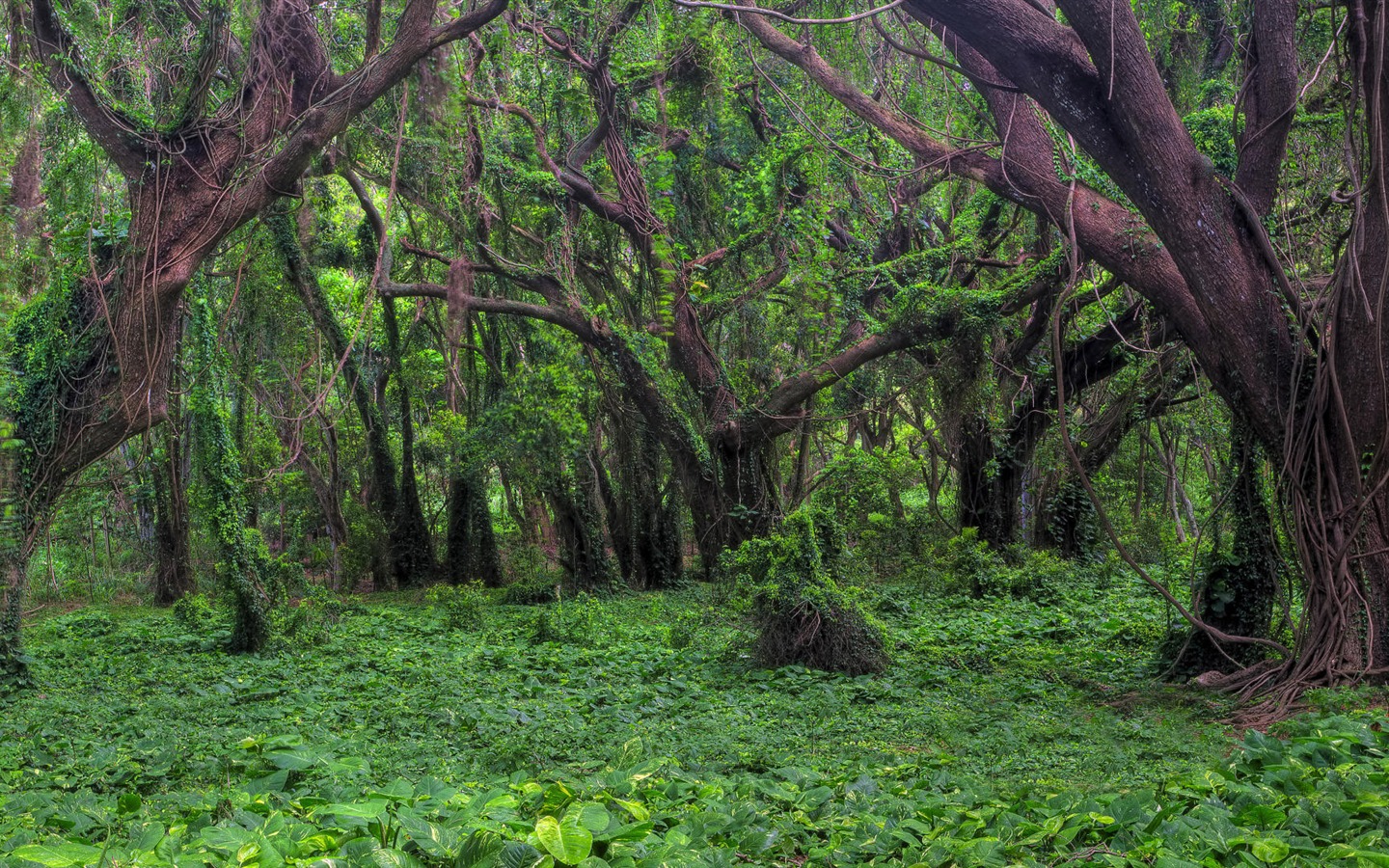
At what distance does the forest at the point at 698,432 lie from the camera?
3736 millimetres

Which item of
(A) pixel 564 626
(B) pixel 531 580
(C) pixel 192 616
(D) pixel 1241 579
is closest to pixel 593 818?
(D) pixel 1241 579

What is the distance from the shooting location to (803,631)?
7.09m

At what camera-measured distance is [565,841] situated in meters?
2.45

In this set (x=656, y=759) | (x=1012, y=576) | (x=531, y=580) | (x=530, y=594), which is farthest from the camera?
(x=531, y=580)

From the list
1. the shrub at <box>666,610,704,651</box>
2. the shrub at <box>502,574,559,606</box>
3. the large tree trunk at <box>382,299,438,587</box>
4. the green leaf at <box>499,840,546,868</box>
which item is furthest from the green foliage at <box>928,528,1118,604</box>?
the green leaf at <box>499,840,546,868</box>

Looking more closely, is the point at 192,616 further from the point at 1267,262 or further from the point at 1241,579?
the point at 1267,262

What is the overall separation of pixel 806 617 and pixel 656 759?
10.5 feet

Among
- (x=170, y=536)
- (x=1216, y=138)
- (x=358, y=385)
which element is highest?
(x=358, y=385)

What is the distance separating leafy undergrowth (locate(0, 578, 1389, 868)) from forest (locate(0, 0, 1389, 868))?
3cm

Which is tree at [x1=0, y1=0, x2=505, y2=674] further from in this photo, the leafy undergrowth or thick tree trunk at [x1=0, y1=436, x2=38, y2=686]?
the leafy undergrowth

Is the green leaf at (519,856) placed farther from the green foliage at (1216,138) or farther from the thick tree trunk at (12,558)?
the green foliage at (1216,138)

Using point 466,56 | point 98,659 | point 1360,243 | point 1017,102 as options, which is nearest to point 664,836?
point 1360,243

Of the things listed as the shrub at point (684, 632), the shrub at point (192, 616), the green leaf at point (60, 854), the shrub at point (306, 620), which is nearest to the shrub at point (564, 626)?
the shrub at point (684, 632)

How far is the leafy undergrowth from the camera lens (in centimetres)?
276
